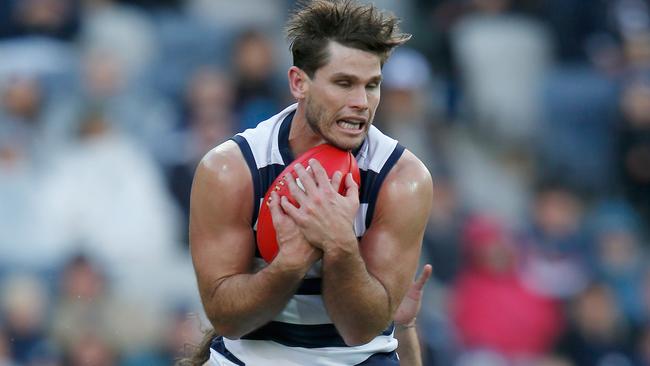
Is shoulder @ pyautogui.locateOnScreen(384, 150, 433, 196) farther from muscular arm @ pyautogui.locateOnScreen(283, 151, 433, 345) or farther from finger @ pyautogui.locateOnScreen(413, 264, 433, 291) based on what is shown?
finger @ pyautogui.locateOnScreen(413, 264, 433, 291)

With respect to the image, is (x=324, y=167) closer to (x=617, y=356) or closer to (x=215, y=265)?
(x=215, y=265)

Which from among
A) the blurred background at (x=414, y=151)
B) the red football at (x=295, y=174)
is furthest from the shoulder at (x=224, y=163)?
the blurred background at (x=414, y=151)

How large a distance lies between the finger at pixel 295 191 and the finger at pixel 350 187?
6.3 inches

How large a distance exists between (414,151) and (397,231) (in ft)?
16.8

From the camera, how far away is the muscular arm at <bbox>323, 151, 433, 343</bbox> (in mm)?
4668

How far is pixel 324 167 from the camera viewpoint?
4758mm

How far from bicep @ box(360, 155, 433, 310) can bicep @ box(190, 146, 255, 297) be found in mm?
449

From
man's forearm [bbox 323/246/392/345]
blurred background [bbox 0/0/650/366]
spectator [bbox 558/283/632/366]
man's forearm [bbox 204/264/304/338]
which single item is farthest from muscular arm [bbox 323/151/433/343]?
spectator [bbox 558/283/632/366]

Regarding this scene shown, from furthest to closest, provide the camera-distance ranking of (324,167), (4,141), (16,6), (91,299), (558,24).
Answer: (558,24), (16,6), (4,141), (91,299), (324,167)

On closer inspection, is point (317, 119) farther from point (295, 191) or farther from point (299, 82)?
point (295, 191)

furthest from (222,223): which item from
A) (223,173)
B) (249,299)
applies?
(249,299)

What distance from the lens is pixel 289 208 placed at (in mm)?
4668

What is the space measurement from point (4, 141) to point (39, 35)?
1033 millimetres

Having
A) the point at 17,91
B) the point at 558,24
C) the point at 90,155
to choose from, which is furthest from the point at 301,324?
the point at 558,24
